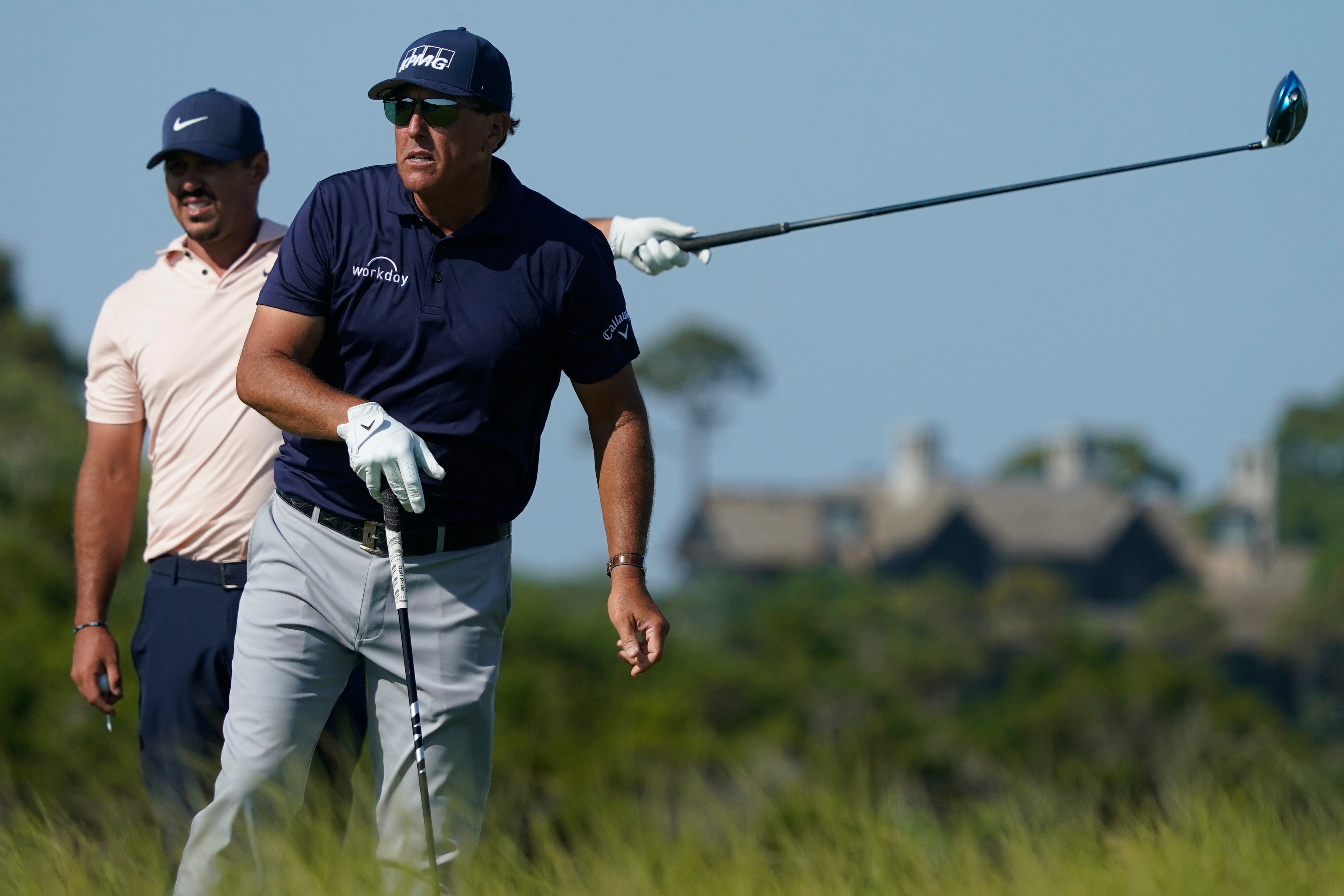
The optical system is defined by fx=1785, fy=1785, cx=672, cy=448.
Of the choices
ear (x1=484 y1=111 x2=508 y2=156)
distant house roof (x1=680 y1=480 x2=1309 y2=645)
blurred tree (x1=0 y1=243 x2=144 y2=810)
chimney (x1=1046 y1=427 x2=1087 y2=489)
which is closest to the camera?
ear (x1=484 y1=111 x2=508 y2=156)

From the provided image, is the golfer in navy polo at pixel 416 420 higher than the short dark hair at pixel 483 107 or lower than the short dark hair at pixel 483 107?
lower

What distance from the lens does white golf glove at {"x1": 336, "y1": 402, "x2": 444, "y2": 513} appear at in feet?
12.0

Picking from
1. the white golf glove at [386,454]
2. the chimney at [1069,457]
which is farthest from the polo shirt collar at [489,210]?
the chimney at [1069,457]

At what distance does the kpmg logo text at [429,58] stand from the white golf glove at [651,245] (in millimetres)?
1231

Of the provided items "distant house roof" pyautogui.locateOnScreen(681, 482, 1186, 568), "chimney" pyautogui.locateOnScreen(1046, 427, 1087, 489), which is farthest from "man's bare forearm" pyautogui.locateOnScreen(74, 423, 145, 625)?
"chimney" pyautogui.locateOnScreen(1046, 427, 1087, 489)

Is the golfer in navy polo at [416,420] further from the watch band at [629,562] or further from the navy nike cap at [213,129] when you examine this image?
the navy nike cap at [213,129]

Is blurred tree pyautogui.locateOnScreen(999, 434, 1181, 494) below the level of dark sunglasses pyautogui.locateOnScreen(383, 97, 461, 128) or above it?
below

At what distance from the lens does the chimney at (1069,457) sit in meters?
98.9

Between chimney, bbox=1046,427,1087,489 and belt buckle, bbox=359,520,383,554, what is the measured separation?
95.8m

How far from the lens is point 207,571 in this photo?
4.77 meters

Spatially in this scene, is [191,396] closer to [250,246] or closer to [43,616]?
[250,246]

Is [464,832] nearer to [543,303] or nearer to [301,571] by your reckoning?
[301,571]

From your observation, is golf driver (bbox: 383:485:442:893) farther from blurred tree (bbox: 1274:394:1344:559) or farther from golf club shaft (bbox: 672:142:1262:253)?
blurred tree (bbox: 1274:394:1344:559)

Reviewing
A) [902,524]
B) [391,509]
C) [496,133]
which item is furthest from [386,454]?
[902,524]
